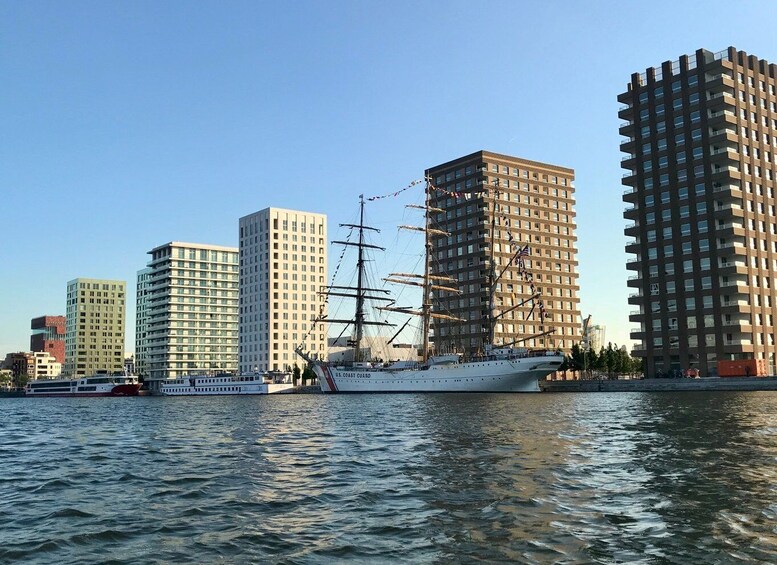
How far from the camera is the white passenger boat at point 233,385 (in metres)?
172

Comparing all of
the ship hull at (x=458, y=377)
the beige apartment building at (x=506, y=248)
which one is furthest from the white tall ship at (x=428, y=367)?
the beige apartment building at (x=506, y=248)

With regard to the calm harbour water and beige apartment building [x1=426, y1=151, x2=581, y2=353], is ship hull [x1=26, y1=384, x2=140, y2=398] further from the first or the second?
the calm harbour water

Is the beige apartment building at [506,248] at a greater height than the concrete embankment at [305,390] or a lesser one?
greater

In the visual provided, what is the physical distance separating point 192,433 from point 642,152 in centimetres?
10791

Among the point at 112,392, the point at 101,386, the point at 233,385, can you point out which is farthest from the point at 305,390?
the point at 101,386

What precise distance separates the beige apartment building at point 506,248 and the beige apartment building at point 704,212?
42.1 meters

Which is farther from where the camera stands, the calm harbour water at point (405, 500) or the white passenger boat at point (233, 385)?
the white passenger boat at point (233, 385)

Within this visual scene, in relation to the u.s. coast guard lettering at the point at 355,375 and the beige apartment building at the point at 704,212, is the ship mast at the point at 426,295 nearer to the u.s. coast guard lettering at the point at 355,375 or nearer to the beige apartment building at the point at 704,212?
the u.s. coast guard lettering at the point at 355,375

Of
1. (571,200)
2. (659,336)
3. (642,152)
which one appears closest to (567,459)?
(659,336)

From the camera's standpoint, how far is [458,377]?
12256 centimetres

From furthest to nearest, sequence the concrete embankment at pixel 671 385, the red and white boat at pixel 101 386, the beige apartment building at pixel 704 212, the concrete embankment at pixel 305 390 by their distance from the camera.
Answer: the red and white boat at pixel 101 386 → the concrete embankment at pixel 305 390 → the beige apartment building at pixel 704 212 → the concrete embankment at pixel 671 385

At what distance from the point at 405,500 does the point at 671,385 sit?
299ft

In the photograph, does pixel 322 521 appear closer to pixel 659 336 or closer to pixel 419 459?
pixel 419 459

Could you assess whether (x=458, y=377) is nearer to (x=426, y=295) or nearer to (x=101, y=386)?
(x=426, y=295)
